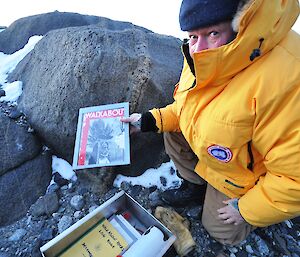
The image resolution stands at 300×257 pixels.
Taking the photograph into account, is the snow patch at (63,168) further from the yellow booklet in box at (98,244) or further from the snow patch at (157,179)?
the yellow booklet in box at (98,244)

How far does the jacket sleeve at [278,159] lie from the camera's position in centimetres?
89

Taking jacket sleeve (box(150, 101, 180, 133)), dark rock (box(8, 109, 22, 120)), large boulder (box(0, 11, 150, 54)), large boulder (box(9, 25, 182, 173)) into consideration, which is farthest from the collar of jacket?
Result: large boulder (box(0, 11, 150, 54))

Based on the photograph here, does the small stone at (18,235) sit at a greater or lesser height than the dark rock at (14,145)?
lesser

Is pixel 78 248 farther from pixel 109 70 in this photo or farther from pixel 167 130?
Answer: pixel 109 70

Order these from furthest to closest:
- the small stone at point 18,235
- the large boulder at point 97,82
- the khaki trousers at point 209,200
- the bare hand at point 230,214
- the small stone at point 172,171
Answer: the small stone at point 172,171 < the large boulder at point 97,82 < the small stone at point 18,235 < the khaki trousers at point 209,200 < the bare hand at point 230,214

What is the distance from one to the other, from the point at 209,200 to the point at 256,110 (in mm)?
754

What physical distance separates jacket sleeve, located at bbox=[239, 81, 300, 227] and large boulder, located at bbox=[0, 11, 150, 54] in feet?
8.03

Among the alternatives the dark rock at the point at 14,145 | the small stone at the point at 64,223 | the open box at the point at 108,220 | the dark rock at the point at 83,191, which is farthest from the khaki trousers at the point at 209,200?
the dark rock at the point at 14,145

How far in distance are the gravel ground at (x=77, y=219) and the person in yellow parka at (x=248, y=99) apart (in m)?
0.41

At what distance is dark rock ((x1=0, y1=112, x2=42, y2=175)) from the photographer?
176 cm

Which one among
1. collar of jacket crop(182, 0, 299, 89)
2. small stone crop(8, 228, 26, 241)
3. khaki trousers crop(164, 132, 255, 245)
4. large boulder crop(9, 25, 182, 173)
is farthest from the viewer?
large boulder crop(9, 25, 182, 173)

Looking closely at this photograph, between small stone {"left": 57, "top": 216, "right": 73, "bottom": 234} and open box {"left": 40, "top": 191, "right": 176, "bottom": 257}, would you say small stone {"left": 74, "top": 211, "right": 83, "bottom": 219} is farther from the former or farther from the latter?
open box {"left": 40, "top": 191, "right": 176, "bottom": 257}

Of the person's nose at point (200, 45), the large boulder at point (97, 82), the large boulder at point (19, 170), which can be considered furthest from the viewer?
the large boulder at point (97, 82)

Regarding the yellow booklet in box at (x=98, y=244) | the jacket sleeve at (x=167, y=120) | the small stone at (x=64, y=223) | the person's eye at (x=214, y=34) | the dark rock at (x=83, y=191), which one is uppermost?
the person's eye at (x=214, y=34)
